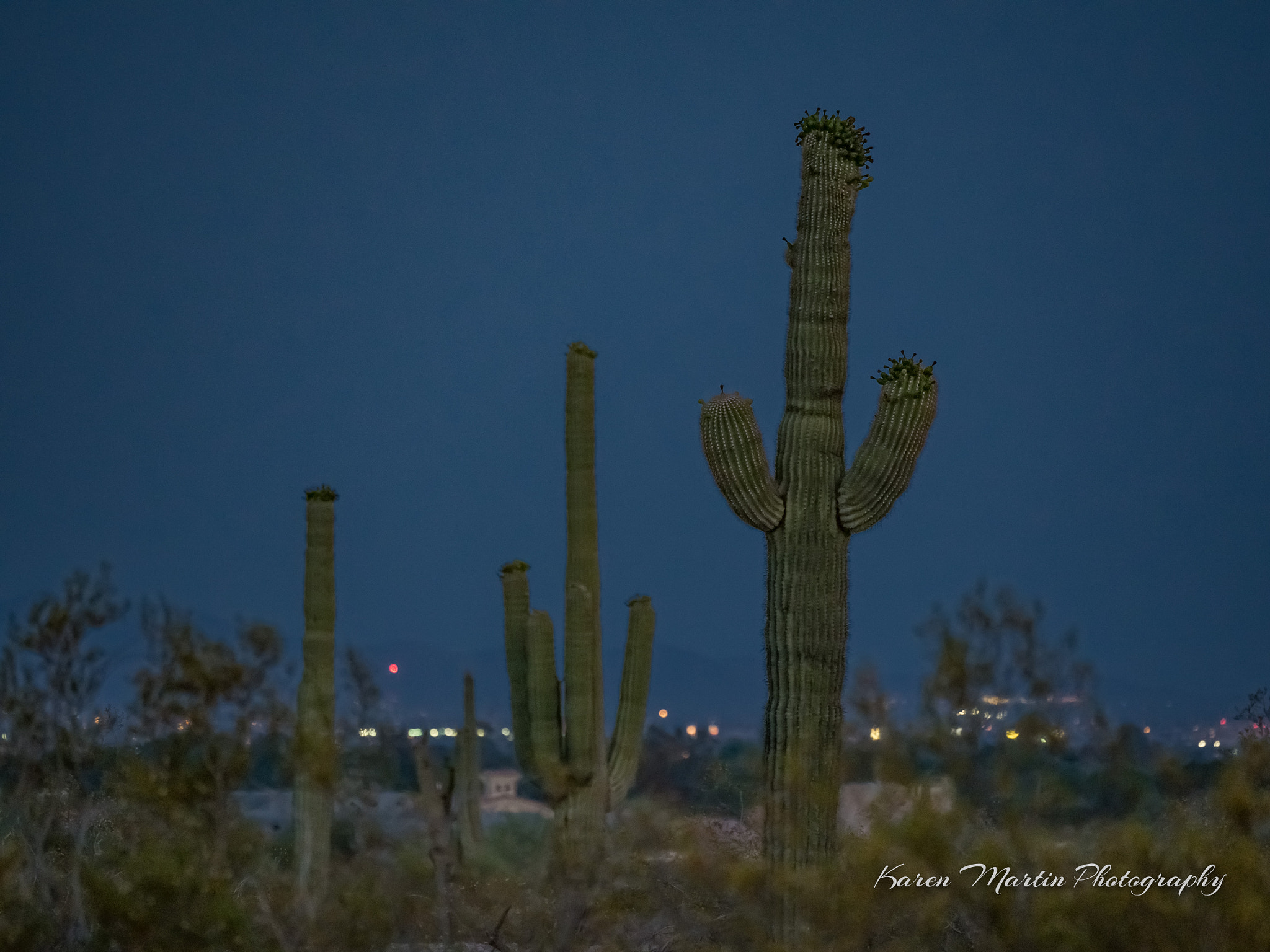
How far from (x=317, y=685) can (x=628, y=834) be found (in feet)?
8.37

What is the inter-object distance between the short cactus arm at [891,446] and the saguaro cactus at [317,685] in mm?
3674

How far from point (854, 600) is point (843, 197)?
15576cm

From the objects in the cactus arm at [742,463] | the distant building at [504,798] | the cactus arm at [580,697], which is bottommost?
the distant building at [504,798]

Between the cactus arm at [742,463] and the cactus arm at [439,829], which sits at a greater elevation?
the cactus arm at [742,463]

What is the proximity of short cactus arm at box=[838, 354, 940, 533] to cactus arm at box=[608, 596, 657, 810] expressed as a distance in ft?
8.19

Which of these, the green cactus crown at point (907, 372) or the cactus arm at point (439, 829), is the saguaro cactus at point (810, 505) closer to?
the green cactus crown at point (907, 372)

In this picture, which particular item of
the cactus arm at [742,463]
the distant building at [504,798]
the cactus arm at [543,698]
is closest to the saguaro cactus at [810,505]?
the cactus arm at [742,463]

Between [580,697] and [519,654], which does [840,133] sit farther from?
[519,654]

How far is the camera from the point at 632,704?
965cm

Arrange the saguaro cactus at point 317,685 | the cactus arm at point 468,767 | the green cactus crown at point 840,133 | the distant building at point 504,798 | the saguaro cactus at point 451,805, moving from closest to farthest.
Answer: the saguaro cactus at point 451,805 < the green cactus crown at point 840,133 < the saguaro cactus at point 317,685 < the cactus arm at point 468,767 < the distant building at point 504,798

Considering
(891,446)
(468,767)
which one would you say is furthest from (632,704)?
(891,446)

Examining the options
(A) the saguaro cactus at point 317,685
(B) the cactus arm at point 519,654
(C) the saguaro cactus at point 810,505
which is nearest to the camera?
(C) the saguaro cactus at point 810,505

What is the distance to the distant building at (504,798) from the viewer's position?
19.2 meters

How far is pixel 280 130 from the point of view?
145 metres
